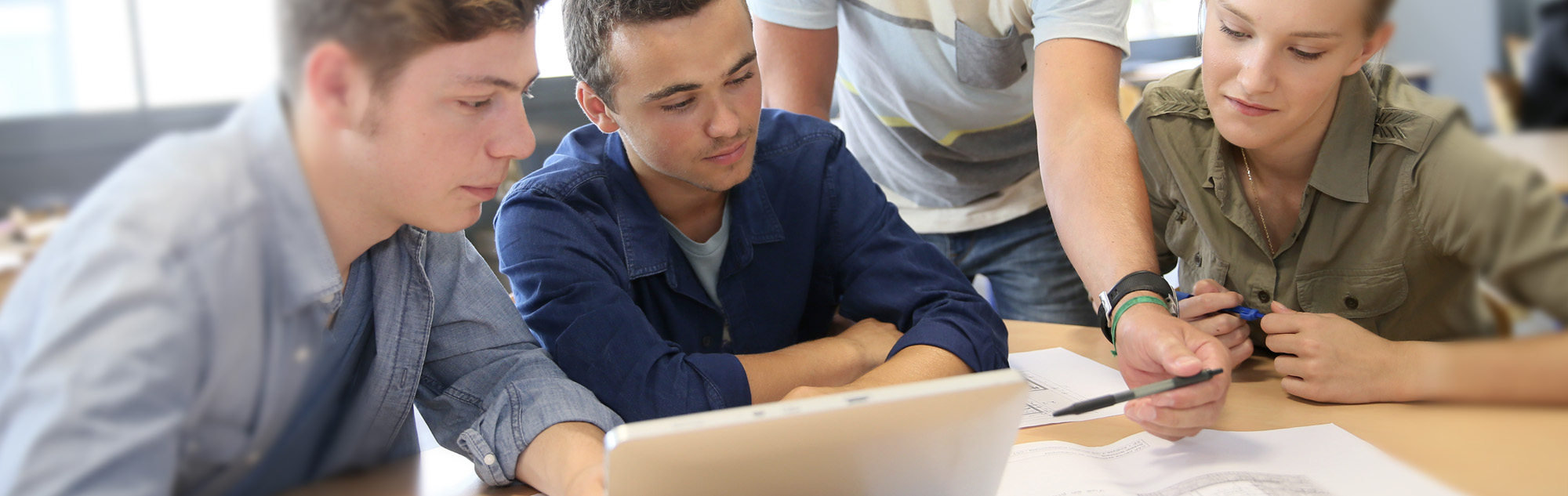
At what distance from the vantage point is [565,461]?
2.81ft

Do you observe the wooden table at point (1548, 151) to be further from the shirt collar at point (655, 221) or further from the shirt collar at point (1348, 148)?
the shirt collar at point (655, 221)

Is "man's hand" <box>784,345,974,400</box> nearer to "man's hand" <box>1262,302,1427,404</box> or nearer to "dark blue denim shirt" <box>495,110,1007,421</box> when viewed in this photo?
"dark blue denim shirt" <box>495,110,1007,421</box>

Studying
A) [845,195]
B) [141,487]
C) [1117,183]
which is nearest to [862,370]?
[845,195]

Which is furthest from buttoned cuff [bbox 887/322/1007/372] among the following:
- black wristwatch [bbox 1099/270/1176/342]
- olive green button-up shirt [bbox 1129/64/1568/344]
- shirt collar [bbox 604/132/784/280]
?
olive green button-up shirt [bbox 1129/64/1568/344]

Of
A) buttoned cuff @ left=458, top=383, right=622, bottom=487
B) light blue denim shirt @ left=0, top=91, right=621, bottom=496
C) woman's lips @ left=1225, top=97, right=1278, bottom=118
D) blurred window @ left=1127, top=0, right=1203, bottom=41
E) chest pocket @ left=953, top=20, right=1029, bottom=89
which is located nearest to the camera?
light blue denim shirt @ left=0, top=91, right=621, bottom=496

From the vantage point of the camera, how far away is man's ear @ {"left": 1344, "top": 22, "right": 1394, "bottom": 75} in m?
0.81

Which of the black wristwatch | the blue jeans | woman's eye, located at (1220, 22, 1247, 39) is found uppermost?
woman's eye, located at (1220, 22, 1247, 39)

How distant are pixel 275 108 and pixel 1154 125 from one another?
1.08 m

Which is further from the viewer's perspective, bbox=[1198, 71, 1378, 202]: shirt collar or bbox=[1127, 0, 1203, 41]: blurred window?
bbox=[1127, 0, 1203, 41]: blurred window

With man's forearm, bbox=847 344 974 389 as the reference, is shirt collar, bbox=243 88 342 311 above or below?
above

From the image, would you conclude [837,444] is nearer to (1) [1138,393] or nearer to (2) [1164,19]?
(1) [1138,393]

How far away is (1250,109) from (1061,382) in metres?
0.38

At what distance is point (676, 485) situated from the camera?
0.66m

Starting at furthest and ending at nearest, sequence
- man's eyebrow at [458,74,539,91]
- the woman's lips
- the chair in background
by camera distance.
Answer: the woman's lips → man's eyebrow at [458,74,539,91] → the chair in background
